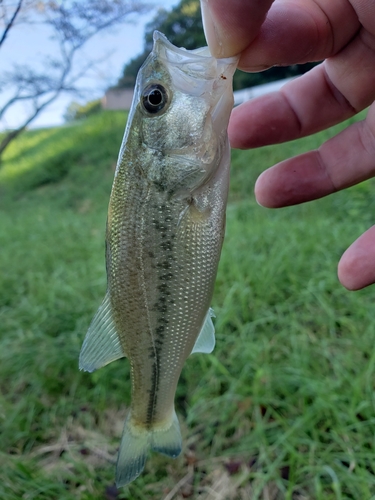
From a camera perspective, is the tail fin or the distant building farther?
the distant building

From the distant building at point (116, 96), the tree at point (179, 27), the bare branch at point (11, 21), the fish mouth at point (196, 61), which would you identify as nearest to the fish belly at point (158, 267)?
the fish mouth at point (196, 61)

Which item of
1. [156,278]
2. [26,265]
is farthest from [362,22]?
[26,265]

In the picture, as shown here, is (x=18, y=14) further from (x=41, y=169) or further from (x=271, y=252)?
(x=41, y=169)

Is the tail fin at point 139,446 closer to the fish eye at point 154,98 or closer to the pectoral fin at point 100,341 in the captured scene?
the pectoral fin at point 100,341

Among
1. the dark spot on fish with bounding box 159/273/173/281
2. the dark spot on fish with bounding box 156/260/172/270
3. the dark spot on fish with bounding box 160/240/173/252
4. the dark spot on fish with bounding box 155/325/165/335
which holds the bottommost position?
the dark spot on fish with bounding box 155/325/165/335

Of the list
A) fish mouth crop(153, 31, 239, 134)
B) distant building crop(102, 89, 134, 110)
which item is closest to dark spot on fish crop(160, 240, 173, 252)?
fish mouth crop(153, 31, 239, 134)

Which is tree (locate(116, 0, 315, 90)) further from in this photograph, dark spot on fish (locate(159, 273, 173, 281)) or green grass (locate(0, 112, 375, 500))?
dark spot on fish (locate(159, 273, 173, 281))
